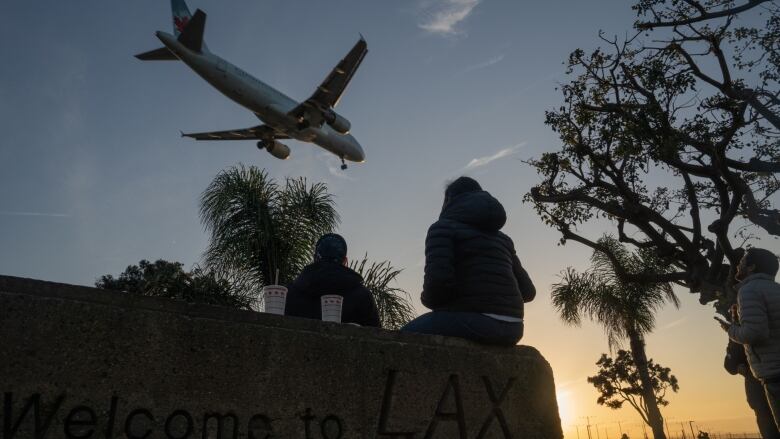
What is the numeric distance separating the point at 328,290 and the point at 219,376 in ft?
4.48

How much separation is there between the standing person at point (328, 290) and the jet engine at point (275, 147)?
22.7 m

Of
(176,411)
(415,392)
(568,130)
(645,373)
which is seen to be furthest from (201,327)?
(645,373)

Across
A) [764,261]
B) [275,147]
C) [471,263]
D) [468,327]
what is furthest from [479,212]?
[275,147]

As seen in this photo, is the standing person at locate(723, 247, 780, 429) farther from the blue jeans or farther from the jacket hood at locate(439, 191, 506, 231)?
the jacket hood at locate(439, 191, 506, 231)

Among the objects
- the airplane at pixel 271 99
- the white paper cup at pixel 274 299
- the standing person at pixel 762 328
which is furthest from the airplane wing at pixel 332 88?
the white paper cup at pixel 274 299

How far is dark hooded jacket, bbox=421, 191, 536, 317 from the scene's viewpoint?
10.8 feet

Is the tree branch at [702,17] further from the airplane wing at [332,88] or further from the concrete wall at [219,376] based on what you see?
the concrete wall at [219,376]

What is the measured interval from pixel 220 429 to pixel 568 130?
14669 mm

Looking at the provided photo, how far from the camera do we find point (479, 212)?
3.52 m

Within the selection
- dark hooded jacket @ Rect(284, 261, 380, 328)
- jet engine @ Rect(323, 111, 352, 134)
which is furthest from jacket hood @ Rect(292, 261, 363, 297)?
jet engine @ Rect(323, 111, 352, 134)

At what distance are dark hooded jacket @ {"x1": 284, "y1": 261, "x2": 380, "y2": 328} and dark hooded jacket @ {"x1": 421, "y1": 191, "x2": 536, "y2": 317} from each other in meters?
0.55

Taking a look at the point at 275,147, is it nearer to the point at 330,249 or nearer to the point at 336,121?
the point at 336,121

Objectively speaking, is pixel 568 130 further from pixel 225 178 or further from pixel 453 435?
pixel 453 435

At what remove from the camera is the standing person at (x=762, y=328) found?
3732mm
